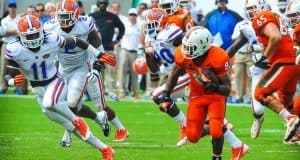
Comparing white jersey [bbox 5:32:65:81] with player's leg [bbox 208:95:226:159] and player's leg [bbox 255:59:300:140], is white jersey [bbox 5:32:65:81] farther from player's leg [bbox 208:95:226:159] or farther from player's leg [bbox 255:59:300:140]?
player's leg [bbox 255:59:300:140]

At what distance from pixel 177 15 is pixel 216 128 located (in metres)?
3.34

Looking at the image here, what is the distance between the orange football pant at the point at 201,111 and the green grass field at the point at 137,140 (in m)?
0.56

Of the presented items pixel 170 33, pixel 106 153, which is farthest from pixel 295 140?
pixel 106 153

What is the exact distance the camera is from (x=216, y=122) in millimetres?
8820

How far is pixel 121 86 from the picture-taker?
59.3 feet

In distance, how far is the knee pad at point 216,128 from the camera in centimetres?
873

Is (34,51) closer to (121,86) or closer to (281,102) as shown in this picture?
(281,102)

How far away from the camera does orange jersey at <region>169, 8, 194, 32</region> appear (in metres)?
11.6

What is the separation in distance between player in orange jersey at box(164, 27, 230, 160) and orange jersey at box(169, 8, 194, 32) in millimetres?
2486

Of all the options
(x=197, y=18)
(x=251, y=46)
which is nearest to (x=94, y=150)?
(x=251, y=46)

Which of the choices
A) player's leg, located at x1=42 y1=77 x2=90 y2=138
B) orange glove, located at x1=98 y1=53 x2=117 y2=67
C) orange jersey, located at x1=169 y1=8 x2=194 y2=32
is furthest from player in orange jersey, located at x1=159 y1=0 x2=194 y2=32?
player's leg, located at x1=42 y1=77 x2=90 y2=138

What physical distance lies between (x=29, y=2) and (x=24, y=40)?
33.1 ft

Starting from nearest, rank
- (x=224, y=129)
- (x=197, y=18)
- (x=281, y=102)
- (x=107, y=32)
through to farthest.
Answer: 1. (x=224, y=129)
2. (x=281, y=102)
3. (x=107, y=32)
4. (x=197, y=18)

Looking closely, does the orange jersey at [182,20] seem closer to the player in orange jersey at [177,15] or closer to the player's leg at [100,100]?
the player in orange jersey at [177,15]
